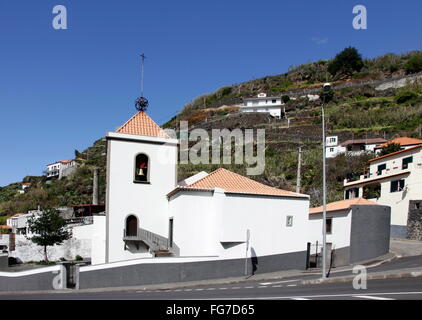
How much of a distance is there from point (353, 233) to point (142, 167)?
13.4m

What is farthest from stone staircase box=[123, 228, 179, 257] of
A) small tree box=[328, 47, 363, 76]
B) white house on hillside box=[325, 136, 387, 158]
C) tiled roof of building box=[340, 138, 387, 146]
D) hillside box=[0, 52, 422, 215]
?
small tree box=[328, 47, 363, 76]

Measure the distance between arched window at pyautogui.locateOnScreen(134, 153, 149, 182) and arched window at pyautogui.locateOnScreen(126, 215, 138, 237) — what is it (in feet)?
7.97

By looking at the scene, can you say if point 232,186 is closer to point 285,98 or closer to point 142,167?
point 142,167

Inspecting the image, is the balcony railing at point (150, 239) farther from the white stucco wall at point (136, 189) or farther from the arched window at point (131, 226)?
the white stucco wall at point (136, 189)

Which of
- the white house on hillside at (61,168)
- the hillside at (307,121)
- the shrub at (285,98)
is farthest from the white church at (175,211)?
the white house on hillside at (61,168)

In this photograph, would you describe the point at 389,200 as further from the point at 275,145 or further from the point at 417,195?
the point at 275,145

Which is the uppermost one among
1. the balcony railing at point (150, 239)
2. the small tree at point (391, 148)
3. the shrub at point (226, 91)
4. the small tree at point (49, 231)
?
the shrub at point (226, 91)

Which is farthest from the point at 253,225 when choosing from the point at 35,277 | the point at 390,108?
the point at 390,108

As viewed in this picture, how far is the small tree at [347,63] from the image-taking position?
10990 cm

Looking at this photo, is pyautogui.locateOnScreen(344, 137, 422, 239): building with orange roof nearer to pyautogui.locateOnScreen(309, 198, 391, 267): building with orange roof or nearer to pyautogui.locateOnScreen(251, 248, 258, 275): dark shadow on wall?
pyautogui.locateOnScreen(309, 198, 391, 267): building with orange roof

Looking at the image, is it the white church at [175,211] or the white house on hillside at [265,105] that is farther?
the white house on hillside at [265,105]

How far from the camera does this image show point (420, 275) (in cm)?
1502

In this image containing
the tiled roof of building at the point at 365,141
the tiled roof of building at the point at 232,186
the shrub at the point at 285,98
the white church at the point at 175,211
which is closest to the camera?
the white church at the point at 175,211
